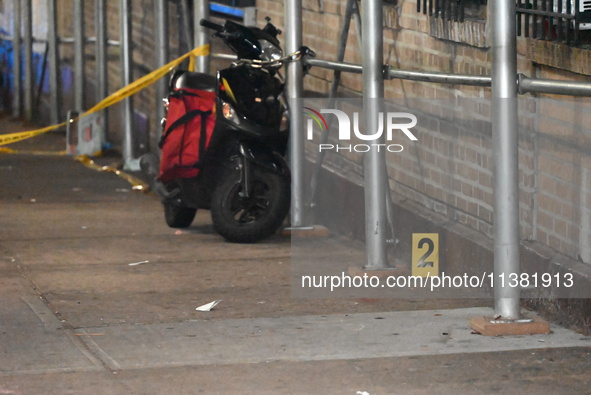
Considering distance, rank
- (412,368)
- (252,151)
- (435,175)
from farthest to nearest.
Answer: (252,151)
(435,175)
(412,368)

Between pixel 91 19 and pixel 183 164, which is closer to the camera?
pixel 183 164

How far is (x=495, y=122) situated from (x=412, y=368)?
1.28 metres

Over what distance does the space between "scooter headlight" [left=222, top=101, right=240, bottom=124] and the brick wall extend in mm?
795

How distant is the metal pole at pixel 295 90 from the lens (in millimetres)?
9484

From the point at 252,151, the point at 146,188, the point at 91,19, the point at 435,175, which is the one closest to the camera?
the point at 435,175

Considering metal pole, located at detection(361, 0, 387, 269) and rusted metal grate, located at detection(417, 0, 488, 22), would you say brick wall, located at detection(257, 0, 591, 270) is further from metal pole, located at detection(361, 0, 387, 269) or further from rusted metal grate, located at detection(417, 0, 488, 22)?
metal pole, located at detection(361, 0, 387, 269)

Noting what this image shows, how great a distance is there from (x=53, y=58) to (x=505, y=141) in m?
11.8

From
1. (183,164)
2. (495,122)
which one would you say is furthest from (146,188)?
(495,122)


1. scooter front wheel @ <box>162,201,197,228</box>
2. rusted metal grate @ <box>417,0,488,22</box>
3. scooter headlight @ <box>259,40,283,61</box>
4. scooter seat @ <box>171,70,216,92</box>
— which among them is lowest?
scooter front wheel @ <box>162,201,197,228</box>

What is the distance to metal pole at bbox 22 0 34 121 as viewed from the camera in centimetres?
1817

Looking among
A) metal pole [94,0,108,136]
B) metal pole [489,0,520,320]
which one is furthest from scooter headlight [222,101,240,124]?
metal pole [94,0,108,136]

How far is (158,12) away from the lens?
12914 millimetres

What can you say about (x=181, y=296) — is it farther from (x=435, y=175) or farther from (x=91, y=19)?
(x=91, y=19)

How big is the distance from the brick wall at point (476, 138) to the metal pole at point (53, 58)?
7.98m
